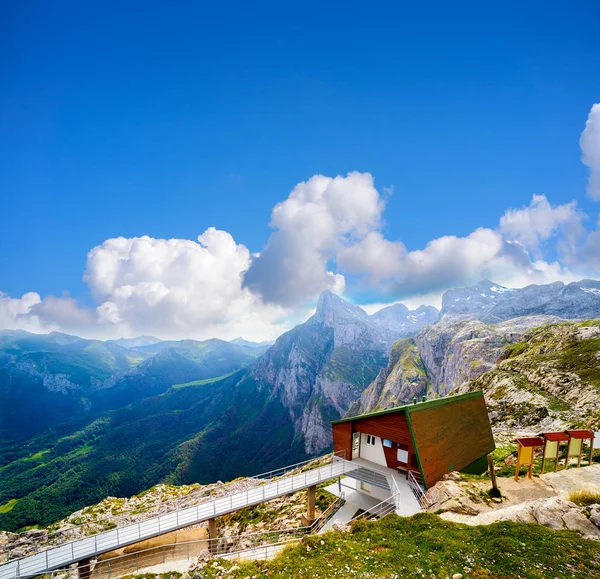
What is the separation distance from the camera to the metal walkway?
76.7 feet

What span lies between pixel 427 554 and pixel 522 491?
38.7ft

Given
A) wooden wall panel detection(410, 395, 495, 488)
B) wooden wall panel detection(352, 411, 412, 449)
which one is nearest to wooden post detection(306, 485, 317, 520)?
wooden wall panel detection(352, 411, 412, 449)

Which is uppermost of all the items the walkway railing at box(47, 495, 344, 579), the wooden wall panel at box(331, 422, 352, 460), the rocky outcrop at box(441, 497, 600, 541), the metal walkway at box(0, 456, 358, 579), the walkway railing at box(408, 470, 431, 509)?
the rocky outcrop at box(441, 497, 600, 541)

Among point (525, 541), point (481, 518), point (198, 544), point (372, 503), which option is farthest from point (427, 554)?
point (198, 544)

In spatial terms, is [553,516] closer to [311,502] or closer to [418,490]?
[418,490]

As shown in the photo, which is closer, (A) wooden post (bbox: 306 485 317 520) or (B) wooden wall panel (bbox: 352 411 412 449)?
(B) wooden wall panel (bbox: 352 411 412 449)

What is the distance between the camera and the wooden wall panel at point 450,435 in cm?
2808

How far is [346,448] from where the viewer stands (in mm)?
34500

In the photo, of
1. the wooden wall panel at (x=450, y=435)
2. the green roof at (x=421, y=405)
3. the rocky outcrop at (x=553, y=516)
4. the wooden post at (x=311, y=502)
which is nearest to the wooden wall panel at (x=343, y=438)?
the green roof at (x=421, y=405)

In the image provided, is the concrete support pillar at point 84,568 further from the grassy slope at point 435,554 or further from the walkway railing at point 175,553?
the grassy slope at point 435,554

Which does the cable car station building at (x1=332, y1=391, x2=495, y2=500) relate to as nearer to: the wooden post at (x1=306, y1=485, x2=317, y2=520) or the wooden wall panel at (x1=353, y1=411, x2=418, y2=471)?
the wooden wall panel at (x1=353, y1=411, x2=418, y2=471)

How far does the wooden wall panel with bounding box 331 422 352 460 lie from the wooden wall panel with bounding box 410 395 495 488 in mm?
8811

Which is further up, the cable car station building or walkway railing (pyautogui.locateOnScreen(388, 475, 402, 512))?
the cable car station building

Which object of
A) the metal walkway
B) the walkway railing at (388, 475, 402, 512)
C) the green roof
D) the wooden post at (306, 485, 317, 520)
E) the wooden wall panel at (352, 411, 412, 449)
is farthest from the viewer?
the wooden post at (306, 485, 317, 520)
